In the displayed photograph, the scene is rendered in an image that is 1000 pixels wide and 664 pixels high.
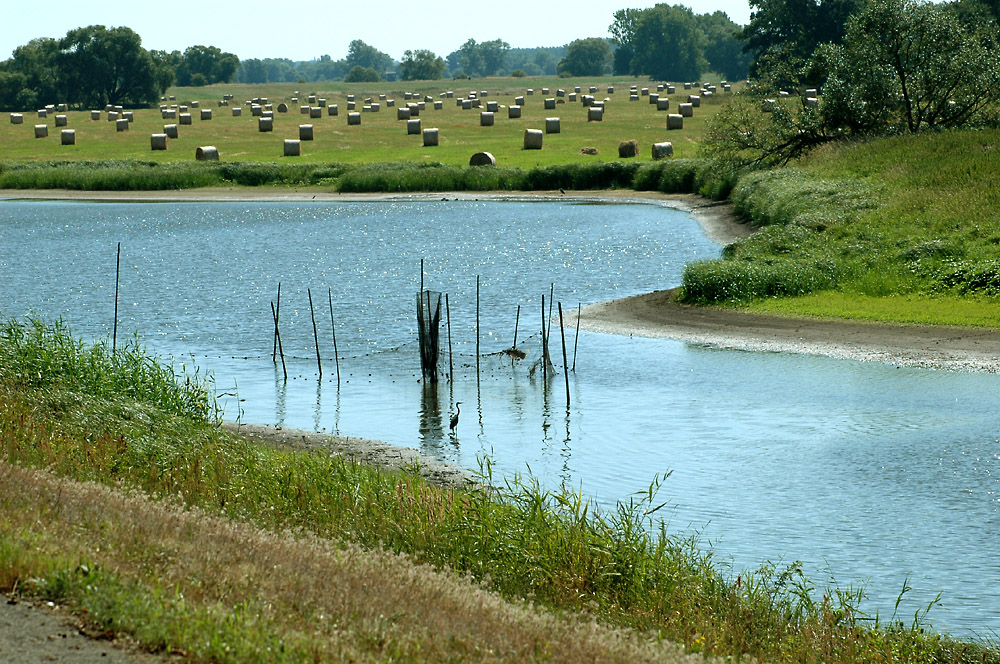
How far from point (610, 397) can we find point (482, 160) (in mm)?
51897

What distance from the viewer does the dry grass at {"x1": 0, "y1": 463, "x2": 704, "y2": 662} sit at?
330 inches

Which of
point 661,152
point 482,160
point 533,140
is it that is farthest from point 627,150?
point 482,160

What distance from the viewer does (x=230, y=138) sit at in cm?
9638

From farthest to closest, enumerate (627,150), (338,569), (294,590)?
1. (627,150)
2. (338,569)
3. (294,590)

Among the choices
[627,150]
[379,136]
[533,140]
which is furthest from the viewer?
[379,136]

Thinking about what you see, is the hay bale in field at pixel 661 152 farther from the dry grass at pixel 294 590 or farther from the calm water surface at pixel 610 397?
the dry grass at pixel 294 590

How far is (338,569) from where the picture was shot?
1031 cm

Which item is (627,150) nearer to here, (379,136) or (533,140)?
(533,140)

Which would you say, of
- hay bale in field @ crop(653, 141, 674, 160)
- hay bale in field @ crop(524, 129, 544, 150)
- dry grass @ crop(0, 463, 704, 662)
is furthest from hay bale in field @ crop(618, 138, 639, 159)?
dry grass @ crop(0, 463, 704, 662)

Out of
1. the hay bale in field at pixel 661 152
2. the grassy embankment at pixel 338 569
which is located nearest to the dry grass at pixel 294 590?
the grassy embankment at pixel 338 569

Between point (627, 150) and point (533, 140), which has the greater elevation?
point (533, 140)

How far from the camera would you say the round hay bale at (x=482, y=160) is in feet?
247

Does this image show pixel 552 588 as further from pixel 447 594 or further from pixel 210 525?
pixel 210 525

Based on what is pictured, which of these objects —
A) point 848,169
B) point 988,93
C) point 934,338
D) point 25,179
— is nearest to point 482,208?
point 848,169
